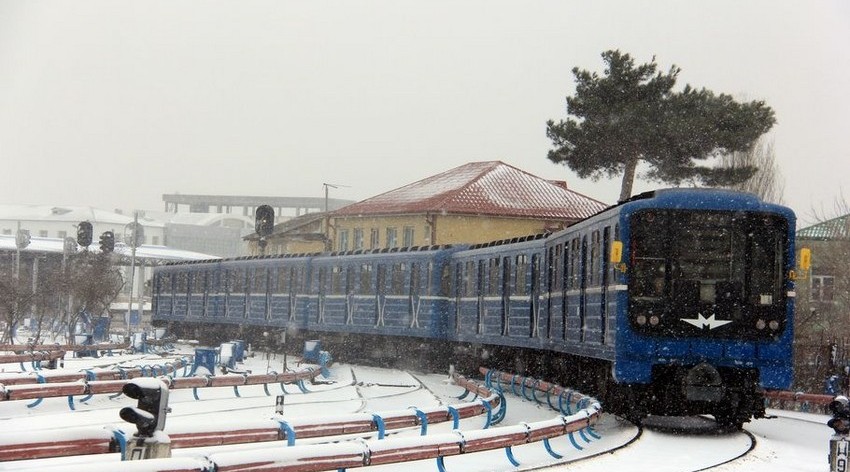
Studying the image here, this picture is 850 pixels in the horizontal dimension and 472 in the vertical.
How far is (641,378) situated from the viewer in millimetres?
15258

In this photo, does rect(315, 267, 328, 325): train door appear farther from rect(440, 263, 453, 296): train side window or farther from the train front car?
the train front car

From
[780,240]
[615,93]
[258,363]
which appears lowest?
[258,363]

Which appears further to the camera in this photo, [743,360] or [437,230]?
[437,230]

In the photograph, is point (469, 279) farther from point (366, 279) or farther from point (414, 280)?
point (366, 279)

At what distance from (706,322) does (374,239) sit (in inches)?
1722

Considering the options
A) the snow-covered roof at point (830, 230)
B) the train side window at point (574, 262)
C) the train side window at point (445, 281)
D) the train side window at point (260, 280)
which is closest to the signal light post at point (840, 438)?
the train side window at point (574, 262)

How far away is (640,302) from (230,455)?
7.66 m

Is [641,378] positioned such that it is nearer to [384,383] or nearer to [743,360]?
[743,360]

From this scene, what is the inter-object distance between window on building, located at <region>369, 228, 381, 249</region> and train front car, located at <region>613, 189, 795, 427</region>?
1677 inches

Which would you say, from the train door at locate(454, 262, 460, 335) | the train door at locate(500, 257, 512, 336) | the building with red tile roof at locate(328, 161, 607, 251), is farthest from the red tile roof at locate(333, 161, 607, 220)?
the train door at locate(500, 257, 512, 336)

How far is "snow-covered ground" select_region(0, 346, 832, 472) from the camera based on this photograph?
1270 centimetres

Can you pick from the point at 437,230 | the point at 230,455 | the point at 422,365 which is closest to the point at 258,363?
the point at 422,365

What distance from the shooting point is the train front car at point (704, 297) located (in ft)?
50.1

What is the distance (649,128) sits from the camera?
42.2 metres
